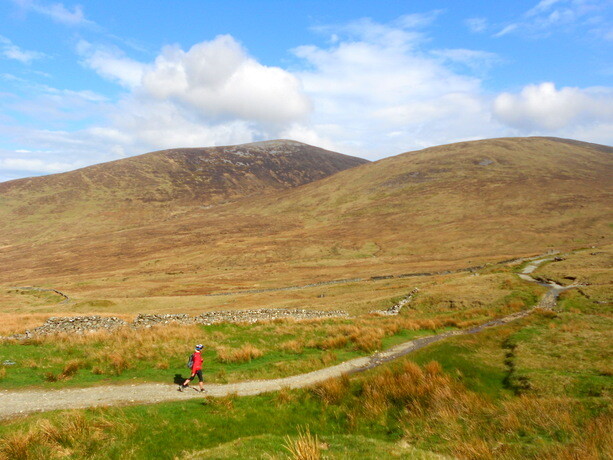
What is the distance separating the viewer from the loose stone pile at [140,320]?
91.2ft

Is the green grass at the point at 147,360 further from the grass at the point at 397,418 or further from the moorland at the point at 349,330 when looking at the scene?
the grass at the point at 397,418

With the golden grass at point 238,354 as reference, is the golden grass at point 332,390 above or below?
above

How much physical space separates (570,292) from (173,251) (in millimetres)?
101659

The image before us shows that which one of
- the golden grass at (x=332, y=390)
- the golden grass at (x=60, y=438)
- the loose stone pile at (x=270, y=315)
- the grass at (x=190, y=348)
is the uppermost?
the golden grass at (x=60, y=438)

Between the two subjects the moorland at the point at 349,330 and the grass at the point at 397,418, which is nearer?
the grass at the point at 397,418

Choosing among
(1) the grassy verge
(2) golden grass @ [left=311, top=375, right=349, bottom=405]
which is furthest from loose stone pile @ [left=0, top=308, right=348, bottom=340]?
(1) the grassy verge

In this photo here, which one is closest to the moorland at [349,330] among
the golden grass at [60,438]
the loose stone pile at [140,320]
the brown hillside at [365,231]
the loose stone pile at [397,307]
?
the golden grass at [60,438]

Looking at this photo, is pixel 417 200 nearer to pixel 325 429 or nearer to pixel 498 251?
pixel 498 251

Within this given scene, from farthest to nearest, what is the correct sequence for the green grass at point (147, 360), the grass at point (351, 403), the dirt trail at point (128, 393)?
the green grass at point (147, 360)
the dirt trail at point (128, 393)
the grass at point (351, 403)

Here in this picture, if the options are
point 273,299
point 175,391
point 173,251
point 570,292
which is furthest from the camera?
point 173,251

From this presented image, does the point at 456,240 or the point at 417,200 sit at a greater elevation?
the point at 417,200

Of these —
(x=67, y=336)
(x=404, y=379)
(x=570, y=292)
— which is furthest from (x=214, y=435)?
(x=570, y=292)

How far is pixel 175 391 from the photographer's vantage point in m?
14.9

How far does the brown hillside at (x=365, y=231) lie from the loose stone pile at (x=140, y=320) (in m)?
30.2
